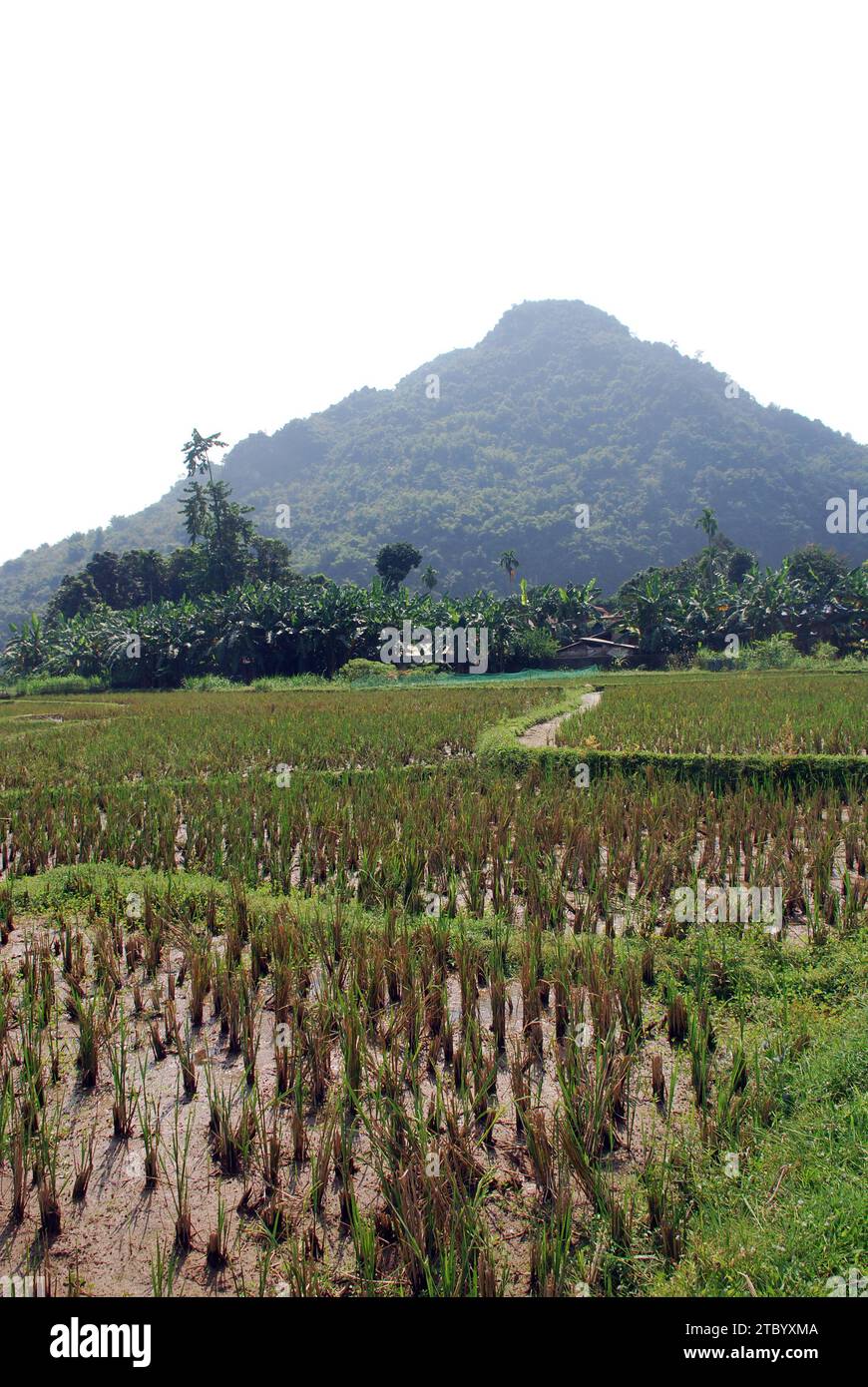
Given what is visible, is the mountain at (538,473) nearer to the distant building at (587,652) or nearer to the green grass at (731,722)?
the distant building at (587,652)

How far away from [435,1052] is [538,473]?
114 meters

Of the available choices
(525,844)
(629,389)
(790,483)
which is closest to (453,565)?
(790,483)

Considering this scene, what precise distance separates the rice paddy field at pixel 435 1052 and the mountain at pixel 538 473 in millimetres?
69981

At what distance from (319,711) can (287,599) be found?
55.5ft

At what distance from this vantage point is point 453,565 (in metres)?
87.8

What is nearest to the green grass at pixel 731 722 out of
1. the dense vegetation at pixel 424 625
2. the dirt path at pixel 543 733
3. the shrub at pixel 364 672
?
A: the dirt path at pixel 543 733

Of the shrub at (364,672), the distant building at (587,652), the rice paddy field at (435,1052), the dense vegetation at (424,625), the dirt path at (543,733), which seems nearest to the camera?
the rice paddy field at (435,1052)

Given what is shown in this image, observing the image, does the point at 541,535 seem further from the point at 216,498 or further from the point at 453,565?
the point at 216,498

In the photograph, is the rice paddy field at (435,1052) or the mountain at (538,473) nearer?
the rice paddy field at (435,1052)

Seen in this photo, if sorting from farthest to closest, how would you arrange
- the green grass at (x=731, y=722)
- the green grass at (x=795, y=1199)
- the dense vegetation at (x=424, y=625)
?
the dense vegetation at (x=424, y=625) < the green grass at (x=731, y=722) < the green grass at (x=795, y=1199)

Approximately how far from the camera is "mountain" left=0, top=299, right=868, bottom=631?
3418 inches

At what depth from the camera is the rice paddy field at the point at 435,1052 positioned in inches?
94.9

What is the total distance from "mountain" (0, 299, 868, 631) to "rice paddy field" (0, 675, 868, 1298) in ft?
230
